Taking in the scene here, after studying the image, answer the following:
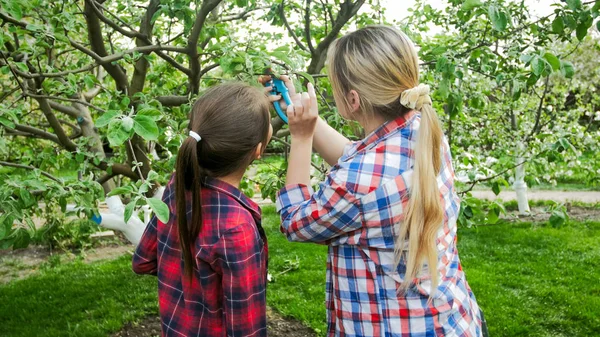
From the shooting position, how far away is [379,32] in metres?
1.59

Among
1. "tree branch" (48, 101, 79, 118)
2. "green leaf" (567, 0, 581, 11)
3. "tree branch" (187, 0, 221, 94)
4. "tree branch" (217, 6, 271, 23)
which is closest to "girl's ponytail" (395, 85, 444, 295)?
"green leaf" (567, 0, 581, 11)

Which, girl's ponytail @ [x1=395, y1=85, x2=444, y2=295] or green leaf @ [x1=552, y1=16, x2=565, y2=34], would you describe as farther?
green leaf @ [x1=552, y1=16, x2=565, y2=34]

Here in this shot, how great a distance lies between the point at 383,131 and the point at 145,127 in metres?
0.66

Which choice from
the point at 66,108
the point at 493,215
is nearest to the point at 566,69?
the point at 493,215

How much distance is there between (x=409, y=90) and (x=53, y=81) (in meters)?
2.47

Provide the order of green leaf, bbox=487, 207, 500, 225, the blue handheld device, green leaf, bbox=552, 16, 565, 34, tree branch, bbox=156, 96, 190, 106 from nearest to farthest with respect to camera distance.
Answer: the blue handheld device < green leaf, bbox=552, 16, 565, 34 < green leaf, bbox=487, 207, 500, 225 < tree branch, bbox=156, 96, 190, 106

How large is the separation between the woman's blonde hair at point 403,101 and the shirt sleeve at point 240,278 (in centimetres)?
43

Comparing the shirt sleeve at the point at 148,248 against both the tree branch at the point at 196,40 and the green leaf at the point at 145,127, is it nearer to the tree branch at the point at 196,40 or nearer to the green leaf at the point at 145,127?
the green leaf at the point at 145,127

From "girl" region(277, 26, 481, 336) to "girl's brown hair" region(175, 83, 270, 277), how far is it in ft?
0.47

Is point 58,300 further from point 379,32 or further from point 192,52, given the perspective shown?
point 379,32

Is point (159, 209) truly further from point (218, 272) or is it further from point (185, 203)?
point (218, 272)

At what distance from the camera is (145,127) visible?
1.51 meters

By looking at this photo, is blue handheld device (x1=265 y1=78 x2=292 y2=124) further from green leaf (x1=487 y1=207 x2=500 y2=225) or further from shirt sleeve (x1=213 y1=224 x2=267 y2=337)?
green leaf (x1=487 y1=207 x2=500 y2=225)

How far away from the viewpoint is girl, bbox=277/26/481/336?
1.47 metres
